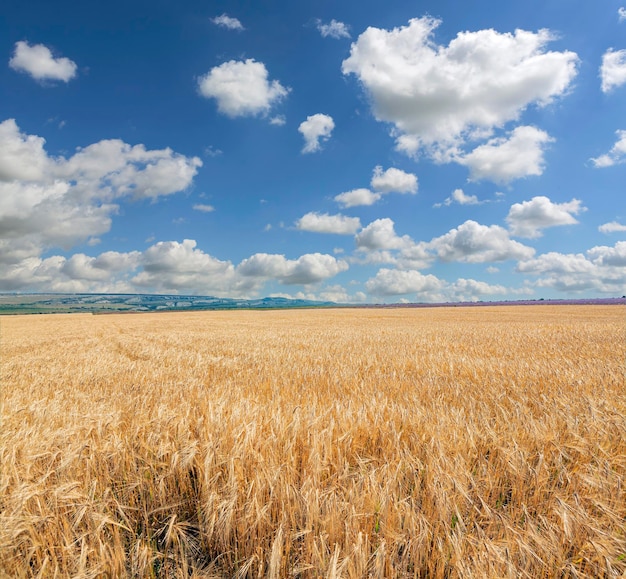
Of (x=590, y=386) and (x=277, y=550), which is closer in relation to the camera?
(x=277, y=550)

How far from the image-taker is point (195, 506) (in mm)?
2996

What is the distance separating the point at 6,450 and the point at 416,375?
7.03 metres

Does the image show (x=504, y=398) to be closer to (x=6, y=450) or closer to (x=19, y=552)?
(x=19, y=552)

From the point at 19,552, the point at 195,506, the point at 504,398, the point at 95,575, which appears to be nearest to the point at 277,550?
the point at 95,575

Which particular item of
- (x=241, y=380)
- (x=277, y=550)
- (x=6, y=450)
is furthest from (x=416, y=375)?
(x=6, y=450)

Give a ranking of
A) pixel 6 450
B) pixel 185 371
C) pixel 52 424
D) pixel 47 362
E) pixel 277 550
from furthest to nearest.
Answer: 1. pixel 47 362
2. pixel 185 371
3. pixel 52 424
4. pixel 6 450
5. pixel 277 550

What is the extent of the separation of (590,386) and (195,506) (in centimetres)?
719

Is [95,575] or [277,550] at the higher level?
[277,550]

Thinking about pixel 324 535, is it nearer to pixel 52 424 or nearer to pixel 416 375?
pixel 52 424

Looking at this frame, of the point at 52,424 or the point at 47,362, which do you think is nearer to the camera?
the point at 52,424

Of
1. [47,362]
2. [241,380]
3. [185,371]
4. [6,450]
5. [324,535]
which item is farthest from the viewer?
[47,362]

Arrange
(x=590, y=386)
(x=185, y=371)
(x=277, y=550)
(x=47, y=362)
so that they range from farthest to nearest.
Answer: (x=47, y=362)
(x=185, y=371)
(x=590, y=386)
(x=277, y=550)

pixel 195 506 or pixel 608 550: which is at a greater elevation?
pixel 608 550

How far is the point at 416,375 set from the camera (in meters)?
8.05
